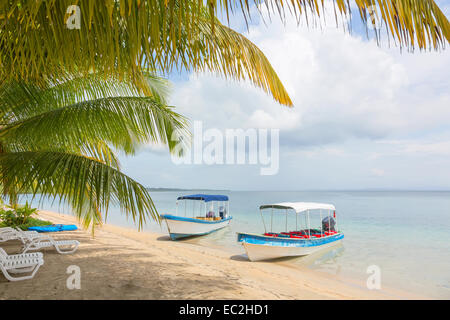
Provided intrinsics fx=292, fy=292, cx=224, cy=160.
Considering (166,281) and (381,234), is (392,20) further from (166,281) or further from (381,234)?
(381,234)

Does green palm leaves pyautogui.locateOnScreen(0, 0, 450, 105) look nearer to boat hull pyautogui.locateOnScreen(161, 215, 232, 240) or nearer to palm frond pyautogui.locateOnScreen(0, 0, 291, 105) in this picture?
palm frond pyautogui.locateOnScreen(0, 0, 291, 105)

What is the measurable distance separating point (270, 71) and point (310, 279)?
300 inches

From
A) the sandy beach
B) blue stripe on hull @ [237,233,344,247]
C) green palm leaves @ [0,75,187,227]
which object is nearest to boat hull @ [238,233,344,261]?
blue stripe on hull @ [237,233,344,247]

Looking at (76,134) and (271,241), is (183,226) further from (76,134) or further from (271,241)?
(76,134)

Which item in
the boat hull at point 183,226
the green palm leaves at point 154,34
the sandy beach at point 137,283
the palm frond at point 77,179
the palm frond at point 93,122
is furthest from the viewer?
the boat hull at point 183,226

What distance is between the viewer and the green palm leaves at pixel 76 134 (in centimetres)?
367

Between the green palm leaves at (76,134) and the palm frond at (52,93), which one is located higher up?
the palm frond at (52,93)

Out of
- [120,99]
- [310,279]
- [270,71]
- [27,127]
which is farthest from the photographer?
[310,279]

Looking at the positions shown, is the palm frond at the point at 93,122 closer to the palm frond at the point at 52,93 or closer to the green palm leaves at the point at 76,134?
the green palm leaves at the point at 76,134

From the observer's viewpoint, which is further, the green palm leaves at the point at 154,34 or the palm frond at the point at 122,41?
the palm frond at the point at 122,41

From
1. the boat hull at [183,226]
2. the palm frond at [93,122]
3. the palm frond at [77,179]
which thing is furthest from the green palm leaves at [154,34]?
the boat hull at [183,226]

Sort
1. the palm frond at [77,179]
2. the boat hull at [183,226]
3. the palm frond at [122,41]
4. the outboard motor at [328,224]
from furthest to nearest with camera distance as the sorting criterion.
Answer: the boat hull at [183,226], the outboard motor at [328,224], the palm frond at [77,179], the palm frond at [122,41]

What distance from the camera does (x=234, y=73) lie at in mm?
3527

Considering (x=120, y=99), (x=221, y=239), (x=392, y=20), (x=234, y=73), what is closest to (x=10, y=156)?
(x=120, y=99)
